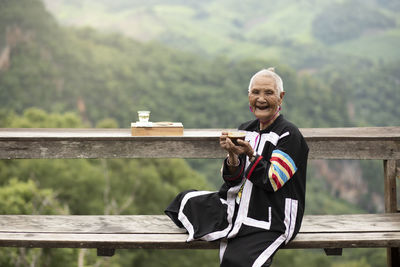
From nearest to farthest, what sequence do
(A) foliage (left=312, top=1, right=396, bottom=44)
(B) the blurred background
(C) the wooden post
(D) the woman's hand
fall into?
(D) the woman's hand
(C) the wooden post
(B) the blurred background
(A) foliage (left=312, top=1, right=396, bottom=44)

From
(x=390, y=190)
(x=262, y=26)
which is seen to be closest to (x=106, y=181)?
(x=390, y=190)

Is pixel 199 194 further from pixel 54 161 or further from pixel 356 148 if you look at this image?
pixel 54 161

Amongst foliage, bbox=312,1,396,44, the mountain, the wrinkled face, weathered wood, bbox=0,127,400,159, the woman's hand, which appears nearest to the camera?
the woman's hand

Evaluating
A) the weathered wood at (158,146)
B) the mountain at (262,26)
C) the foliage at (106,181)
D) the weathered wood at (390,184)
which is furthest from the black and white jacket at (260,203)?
the mountain at (262,26)

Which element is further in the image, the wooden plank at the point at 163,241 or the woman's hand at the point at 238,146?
the wooden plank at the point at 163,241

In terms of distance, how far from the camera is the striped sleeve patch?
8.39 ft

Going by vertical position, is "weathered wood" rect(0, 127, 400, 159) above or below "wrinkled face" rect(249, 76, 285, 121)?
below

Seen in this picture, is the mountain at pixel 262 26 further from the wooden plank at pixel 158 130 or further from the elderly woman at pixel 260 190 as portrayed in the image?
the elderly woman at pixel 260 190

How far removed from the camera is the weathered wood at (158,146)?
126 inches

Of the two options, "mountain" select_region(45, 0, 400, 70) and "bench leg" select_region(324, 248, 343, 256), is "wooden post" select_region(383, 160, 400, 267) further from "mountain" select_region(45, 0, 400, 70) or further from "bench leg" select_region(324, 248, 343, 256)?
"mountain" select_region(45, 0, 400, 70)

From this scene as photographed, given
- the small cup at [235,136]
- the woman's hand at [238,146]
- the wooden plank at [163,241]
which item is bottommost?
the wooden plank at [163,241]

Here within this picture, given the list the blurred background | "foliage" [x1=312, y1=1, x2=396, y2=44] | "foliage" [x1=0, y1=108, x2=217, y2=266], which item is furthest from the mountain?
"foliage" [x1=0, y1=108, x2=217, y2=266]

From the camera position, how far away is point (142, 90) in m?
45.2

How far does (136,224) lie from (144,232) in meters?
0.15
